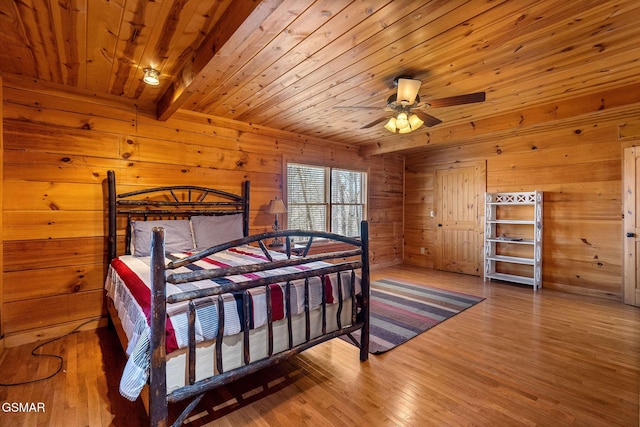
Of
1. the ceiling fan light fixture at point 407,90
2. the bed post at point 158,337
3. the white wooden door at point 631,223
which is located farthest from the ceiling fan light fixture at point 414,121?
the white wooden door at point 631,223

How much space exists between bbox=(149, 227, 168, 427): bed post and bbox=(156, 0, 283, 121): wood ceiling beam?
1172 mm

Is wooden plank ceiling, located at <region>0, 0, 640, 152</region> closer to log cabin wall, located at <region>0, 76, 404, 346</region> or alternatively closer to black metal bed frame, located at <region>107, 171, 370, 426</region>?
log cabin wall, located at <region>0, 76, 404, 346</region>

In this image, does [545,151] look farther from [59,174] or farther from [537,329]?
[59,174]

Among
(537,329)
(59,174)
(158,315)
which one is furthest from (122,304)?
(537,329)

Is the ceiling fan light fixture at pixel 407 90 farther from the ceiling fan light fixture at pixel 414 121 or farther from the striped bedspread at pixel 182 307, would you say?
the striped bedspread at pixel 182 307

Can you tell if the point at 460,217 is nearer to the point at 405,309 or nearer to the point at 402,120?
the point at 405,309

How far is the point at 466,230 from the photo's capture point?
5418mm

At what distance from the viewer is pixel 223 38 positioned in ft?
5.90

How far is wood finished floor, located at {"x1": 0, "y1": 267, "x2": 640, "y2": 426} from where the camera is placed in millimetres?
1727

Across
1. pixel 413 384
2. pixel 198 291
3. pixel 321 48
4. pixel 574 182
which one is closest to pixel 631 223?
pixel 574 182

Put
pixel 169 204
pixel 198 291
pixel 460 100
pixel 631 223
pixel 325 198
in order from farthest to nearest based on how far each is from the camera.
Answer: pixel 325 198 < pixel 631 223 < pixel 169 204 < pixel 460 100 < pixel 198 291

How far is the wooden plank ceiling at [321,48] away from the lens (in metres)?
1.73

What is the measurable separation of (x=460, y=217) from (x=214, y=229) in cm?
436

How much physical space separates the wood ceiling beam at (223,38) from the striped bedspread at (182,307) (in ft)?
4.81
